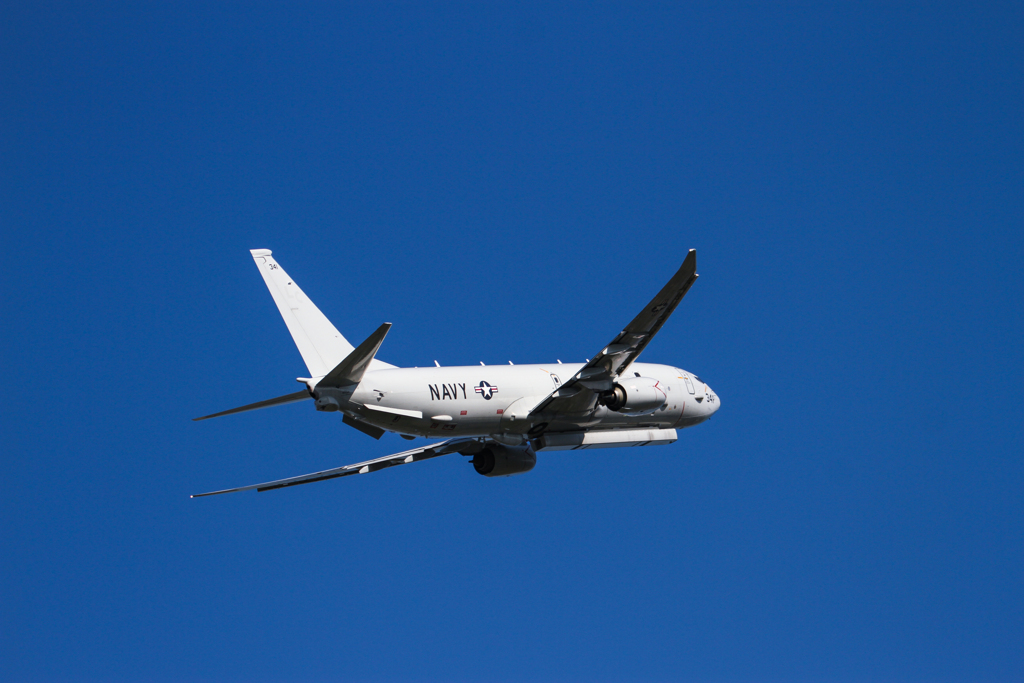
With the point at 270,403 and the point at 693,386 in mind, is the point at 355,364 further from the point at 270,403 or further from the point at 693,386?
the point at 693,386

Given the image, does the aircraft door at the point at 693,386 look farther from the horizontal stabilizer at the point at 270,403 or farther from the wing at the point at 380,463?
the horizontal stabilizer at the point at 270,403

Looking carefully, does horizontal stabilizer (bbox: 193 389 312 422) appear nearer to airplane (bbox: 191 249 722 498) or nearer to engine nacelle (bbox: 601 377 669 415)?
airplane (bbox: 191 249 722 498)

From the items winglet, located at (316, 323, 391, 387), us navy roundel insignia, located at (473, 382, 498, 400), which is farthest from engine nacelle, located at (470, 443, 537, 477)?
winglet, located at (316, 323, 391, 387)

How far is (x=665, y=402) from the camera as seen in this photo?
1609 inches

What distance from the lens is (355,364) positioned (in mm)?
33438

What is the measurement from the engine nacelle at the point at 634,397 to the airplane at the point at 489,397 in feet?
0.12

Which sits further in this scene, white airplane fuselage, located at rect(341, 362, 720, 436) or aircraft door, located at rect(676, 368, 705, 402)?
aircraft door, located at rect(676, 368, 705, 402)

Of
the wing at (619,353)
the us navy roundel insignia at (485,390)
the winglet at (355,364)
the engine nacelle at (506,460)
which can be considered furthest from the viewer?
the engine nacelle at (506,460)

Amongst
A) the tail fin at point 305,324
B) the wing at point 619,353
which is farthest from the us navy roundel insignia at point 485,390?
the tail fin at point 305,324

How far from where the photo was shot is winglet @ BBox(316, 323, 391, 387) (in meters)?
31.7

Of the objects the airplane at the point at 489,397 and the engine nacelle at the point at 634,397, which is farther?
the engine nacelle at the point at 634,397

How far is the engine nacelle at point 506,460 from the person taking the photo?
43531 millimetres

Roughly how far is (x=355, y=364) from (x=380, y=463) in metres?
10.7

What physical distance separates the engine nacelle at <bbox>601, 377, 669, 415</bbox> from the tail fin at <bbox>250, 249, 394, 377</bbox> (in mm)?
8556
